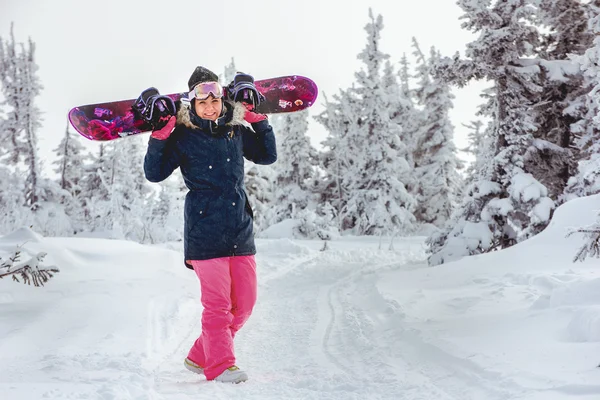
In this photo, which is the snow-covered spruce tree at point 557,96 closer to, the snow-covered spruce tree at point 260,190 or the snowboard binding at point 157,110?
the snowboard binding at point 157,110

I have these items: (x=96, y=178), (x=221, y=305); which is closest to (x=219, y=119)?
(x=221, y=305)

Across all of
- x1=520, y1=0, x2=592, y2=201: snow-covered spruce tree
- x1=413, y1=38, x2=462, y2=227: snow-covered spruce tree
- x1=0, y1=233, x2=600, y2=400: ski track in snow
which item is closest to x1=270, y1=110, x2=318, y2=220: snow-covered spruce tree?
x1=413, y1=38, x2=462, y2=227: snow-covered spruce tree

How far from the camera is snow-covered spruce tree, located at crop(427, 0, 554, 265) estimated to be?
1231 cm

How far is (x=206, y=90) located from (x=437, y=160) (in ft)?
100

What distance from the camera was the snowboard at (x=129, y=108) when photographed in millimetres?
5641

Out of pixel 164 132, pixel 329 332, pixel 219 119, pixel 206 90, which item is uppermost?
pixel 206 90

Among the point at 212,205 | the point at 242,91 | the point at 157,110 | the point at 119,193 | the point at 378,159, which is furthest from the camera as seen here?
the point at 378,159

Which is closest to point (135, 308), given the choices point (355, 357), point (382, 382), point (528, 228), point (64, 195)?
point (355, 357)

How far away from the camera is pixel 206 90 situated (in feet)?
14.2

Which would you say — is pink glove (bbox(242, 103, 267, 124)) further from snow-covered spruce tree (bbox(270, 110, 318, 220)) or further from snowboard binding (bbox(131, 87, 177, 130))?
snow-covered spruce tree (bbox(270, 110, 318, 220))

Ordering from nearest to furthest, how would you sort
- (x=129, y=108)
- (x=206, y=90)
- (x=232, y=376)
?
(x=232, y=376) < (x=206, y=90) < (x=129, y=108)

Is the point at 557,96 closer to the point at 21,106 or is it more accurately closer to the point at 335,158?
the point at 335,158

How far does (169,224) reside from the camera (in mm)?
21641

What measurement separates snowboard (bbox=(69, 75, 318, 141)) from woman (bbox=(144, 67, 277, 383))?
1.08 m
